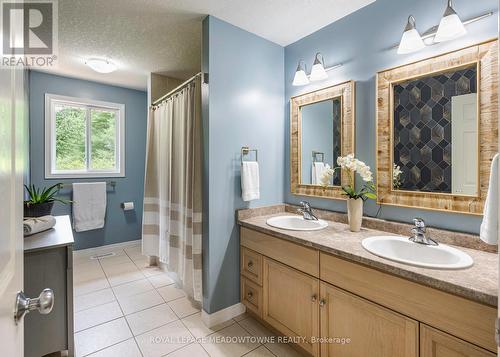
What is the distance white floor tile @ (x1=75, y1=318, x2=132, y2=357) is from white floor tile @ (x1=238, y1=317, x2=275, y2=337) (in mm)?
877

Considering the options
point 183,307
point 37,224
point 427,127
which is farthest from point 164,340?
point 427,127

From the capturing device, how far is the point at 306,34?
2164 millimetres

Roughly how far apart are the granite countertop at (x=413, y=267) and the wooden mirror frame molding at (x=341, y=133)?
0.39 m

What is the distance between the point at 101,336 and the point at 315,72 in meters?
2.63

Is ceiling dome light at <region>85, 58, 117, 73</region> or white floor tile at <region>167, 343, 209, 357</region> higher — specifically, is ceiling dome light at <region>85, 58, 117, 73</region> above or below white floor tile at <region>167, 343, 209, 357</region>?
above

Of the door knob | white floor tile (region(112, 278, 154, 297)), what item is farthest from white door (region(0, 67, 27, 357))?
white floor tile (region(112, 278, 154, 297))

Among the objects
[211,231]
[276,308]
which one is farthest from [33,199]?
[276,308]

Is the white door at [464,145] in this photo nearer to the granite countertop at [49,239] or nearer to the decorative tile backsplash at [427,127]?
the decorative tile backsplash at [427,127]

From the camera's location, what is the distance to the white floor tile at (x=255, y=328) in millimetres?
1864

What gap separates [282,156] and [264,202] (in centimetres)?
50

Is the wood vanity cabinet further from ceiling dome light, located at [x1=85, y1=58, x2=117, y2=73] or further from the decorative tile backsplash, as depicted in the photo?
ceiling dome light, located at [x1=85, y1=58, x2=117, y2=73]

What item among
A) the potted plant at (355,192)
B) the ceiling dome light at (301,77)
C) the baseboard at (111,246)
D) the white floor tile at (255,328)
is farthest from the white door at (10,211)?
the baseboard at (111,246)

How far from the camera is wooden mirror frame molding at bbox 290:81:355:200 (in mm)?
1864

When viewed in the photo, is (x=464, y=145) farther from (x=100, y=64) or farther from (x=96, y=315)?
(x=100, y=64)
